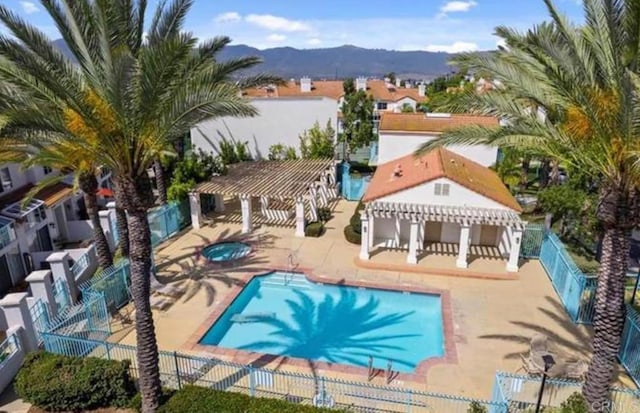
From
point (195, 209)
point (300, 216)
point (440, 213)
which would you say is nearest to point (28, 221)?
point (195, 209)

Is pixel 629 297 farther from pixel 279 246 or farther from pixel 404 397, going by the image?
pixel 279 246

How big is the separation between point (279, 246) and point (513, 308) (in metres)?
13.3

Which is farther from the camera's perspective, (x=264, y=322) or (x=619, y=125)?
(x=264, y=322)

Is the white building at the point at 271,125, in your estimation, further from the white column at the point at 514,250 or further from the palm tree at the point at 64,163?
the white column at the point at 514,250

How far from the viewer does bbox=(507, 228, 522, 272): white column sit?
2195 cm

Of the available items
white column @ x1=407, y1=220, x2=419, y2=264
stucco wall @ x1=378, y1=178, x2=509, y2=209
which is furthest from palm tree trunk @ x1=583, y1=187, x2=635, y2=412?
stucco wall @ x1=378, y1=178, x2=509, y2=209

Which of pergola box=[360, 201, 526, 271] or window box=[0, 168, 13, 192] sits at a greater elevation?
window box=[0, 168, 13, 192]

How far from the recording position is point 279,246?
26172 mm

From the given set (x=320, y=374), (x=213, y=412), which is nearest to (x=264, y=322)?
(x=320, y=374)

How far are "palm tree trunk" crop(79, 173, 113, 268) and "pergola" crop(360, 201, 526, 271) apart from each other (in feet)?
42.1

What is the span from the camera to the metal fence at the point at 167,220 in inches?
1017

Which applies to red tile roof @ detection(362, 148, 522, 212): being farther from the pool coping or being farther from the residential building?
the residential building

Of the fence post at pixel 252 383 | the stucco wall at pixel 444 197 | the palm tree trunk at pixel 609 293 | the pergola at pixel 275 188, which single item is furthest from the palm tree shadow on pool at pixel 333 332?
the pergola at pixel 275 188

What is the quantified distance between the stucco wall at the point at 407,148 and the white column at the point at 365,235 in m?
10.5
